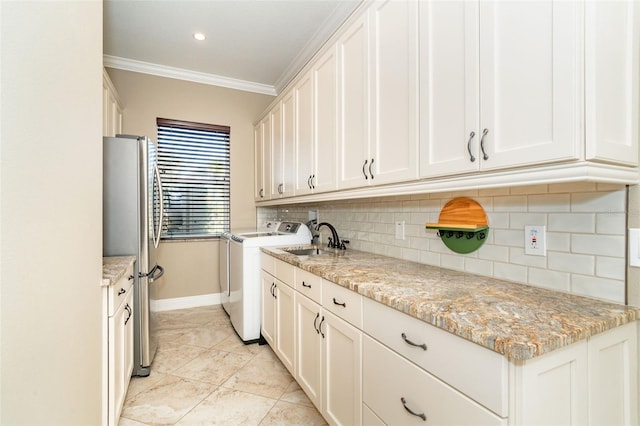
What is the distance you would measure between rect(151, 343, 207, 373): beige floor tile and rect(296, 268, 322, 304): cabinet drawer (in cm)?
126

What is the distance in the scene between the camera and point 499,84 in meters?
1.07

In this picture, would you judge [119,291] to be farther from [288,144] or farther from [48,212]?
[288,144]

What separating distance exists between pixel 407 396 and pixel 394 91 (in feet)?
4.37

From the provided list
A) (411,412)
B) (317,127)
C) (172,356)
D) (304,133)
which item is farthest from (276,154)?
(411,412)

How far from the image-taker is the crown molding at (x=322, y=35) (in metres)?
2.48

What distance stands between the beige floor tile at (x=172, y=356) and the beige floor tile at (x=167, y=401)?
0.56ft

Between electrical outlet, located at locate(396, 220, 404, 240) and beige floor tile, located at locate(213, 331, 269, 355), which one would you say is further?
beige floor tile, located at locate(213, 331, 269, 355)

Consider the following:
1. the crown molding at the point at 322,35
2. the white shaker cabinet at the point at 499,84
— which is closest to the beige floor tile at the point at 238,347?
the white shaker cabinet at the point at 499,84

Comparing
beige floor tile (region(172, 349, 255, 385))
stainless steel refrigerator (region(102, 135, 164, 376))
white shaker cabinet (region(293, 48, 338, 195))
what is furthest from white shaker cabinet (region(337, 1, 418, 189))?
beige floor tile (region(172, 349, 255, 385))

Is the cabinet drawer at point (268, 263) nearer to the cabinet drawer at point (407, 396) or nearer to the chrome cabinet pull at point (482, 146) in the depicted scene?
the cabinet drawer at point (407, 396)

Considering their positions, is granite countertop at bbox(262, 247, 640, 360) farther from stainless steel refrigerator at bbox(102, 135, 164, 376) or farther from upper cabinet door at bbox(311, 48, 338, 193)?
stainless steel refrigerator at bbox(102, 135, 164, 376)

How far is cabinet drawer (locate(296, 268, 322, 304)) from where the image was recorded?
1.71m

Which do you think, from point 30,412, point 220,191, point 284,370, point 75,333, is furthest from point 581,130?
point 220,191

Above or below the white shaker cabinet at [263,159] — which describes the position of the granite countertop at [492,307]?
below
